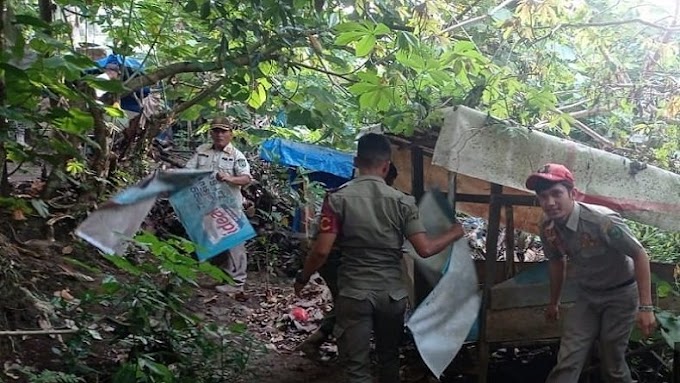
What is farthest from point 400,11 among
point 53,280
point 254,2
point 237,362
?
point 53,280

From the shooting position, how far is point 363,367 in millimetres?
4676

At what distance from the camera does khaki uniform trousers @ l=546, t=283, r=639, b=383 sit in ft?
15.7

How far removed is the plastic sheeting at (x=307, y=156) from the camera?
33.3ft

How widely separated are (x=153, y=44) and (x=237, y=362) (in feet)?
11.1

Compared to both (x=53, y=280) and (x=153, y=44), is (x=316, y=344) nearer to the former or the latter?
(x=53, y=280)

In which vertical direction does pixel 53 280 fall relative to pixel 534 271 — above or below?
below

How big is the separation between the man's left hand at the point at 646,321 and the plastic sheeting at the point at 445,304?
112cm

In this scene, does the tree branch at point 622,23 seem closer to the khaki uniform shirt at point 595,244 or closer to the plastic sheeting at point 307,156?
the khaki uniform shirt at point 595,244

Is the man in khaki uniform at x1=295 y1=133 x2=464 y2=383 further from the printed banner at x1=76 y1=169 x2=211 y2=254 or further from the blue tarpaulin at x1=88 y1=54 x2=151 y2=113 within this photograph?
the blue tarpaulin at x1=88 y1=54 x2=151 y2=113

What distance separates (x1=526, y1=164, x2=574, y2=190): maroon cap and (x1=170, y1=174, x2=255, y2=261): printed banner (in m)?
3.67

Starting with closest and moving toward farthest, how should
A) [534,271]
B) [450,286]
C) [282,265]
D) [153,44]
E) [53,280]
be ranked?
1. [450,286]
2. [534,271]
3. [53,280]
4. [153,44]
5. [282,265]

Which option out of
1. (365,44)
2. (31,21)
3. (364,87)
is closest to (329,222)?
(364,87)

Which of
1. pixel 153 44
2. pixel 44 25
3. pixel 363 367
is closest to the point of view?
pixel 44 25

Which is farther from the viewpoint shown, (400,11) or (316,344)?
(316,344)
